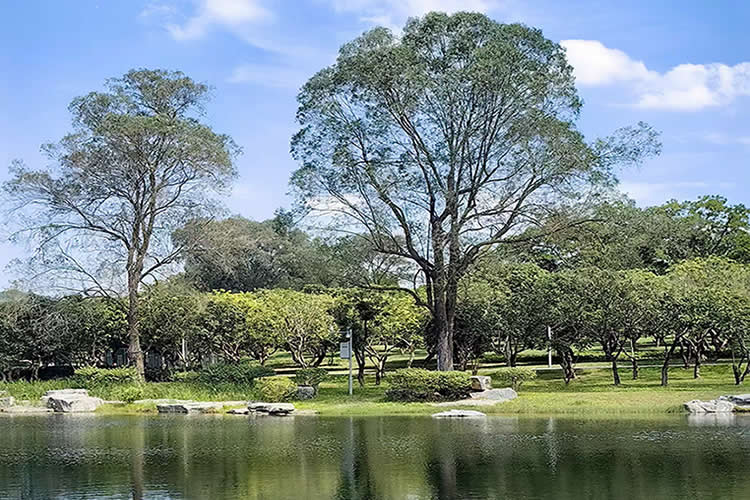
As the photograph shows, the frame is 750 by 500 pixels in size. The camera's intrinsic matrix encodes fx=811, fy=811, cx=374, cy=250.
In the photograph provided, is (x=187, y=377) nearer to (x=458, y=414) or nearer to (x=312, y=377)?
(x=312, y=377)

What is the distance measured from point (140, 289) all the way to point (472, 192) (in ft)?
48.7

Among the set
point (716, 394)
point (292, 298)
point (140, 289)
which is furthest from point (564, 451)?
point (140, 289)

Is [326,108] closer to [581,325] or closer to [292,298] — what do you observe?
[292,298]

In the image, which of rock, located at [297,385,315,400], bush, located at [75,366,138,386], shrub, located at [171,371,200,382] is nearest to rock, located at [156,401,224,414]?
rock, located at [297,385,315,400]

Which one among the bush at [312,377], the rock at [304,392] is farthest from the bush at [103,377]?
the rock at [304,392]

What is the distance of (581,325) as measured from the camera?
1034 inches

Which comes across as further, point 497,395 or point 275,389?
point 275,389

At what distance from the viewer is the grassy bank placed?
21.6 meters

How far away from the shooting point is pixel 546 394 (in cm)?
2416

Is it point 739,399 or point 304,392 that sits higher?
point 304,392

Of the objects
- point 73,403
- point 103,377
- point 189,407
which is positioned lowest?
point 189,407

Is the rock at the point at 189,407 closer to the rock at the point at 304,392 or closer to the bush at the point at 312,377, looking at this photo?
the rock at the point at 304,392

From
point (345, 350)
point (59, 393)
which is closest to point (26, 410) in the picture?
point (59, 393)

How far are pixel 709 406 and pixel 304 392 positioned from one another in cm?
1167
